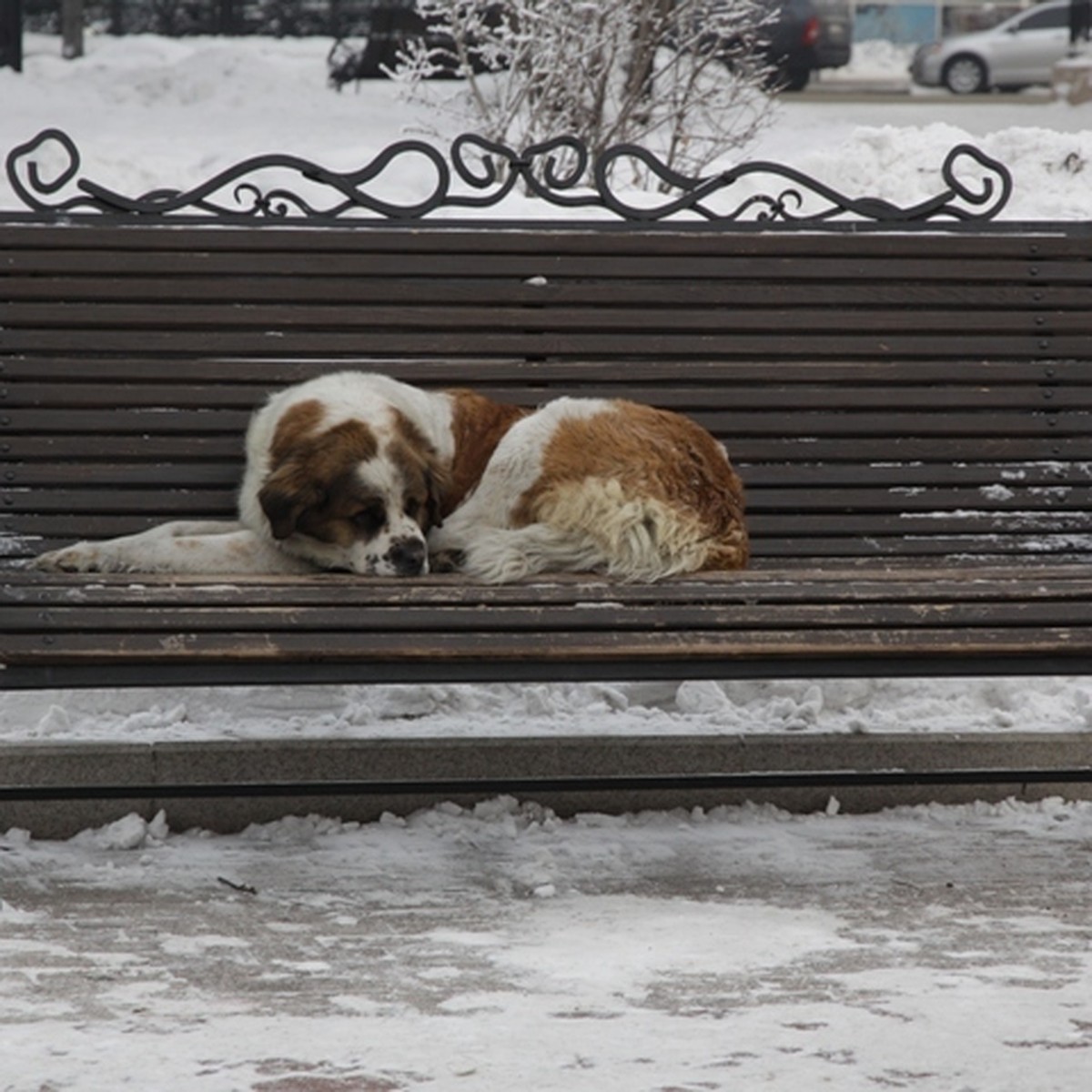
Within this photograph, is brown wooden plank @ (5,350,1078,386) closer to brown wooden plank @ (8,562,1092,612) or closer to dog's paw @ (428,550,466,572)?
dog's paw @ (428,550,466,572)

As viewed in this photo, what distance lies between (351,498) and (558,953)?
128 cm

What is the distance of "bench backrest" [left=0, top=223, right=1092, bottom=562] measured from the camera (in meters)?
5.98

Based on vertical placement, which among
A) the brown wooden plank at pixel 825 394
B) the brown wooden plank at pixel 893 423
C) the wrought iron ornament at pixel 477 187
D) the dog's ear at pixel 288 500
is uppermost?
the wrought iron ornament at pixel 477 187

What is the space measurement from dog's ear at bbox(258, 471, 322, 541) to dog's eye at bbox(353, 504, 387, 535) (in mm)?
99

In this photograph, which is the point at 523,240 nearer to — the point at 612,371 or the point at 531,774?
the point at 612,371

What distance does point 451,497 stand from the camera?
582cm

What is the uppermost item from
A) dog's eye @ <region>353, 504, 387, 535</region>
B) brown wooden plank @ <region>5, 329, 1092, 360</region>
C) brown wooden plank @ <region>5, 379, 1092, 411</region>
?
brown wooden plank @ <region>5, 329, 1092, 360</region>

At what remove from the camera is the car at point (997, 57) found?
2986 cm

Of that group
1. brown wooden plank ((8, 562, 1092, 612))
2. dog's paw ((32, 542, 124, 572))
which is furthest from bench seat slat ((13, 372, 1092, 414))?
dog's paw ((32, 542, 124, 572))

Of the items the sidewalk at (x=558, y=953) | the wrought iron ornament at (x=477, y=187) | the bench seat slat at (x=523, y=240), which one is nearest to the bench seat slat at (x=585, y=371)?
the bench seat slat at (x=523, y=240)

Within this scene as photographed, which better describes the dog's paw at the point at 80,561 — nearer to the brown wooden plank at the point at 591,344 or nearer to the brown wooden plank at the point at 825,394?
the brown wooden plank at the point at 591,344

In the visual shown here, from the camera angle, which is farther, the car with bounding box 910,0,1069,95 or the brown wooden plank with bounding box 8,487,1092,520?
the car with bounding box 910,0,1069,95

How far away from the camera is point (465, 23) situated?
13258 millimetres

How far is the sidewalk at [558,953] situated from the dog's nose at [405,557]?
685 millimetres
